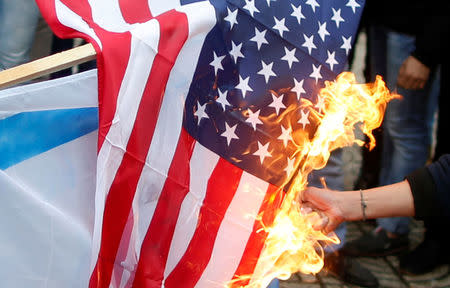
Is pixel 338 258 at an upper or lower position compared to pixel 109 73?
lower

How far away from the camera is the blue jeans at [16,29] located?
292 cm

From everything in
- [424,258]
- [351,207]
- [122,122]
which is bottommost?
[424,258]

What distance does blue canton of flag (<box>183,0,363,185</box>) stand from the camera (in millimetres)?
1909

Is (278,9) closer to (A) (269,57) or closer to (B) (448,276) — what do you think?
(A) (269,57)

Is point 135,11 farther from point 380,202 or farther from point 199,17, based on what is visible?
point 380,202

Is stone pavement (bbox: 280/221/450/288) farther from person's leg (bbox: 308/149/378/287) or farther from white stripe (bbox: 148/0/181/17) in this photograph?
white stripe (bbox: 148/0/181/17)

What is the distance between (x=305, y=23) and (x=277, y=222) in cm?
75

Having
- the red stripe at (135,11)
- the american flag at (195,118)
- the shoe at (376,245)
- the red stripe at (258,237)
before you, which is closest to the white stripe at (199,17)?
the american flag at (195,118)

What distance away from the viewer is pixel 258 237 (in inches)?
78.4

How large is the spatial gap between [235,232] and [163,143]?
1.39 feet

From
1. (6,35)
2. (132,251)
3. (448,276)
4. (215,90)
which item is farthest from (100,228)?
(448,276)

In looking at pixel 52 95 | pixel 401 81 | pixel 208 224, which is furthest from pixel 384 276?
pixel 52 95

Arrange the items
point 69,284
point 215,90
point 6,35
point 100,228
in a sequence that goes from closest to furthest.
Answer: point 100,228
point 69,284
point 215,90
point 6,35

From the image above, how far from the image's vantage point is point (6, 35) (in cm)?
296
